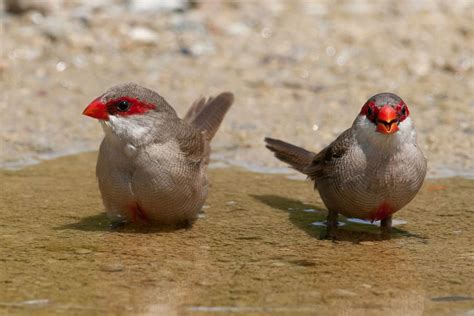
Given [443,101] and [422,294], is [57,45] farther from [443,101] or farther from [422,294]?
[422,294]

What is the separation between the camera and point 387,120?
556 centimetres

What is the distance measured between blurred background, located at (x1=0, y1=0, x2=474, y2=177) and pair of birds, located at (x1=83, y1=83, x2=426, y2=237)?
1.91 meters

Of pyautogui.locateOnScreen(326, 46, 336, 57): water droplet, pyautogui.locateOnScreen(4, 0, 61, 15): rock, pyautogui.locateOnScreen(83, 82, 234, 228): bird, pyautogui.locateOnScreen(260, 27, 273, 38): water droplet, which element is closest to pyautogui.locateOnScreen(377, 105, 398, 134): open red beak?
pyautogui.locateOnScreen(83, 82, 234, 228): bird

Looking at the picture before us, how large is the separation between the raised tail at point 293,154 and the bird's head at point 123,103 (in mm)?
1259

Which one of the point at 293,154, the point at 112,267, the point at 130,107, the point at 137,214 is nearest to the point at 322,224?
the point at 293,154

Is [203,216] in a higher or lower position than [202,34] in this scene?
lower

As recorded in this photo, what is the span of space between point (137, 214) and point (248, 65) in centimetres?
426

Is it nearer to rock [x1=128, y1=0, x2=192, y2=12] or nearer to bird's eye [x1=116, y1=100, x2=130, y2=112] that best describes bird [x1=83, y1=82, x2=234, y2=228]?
bird's eye [x1=116, y1=100, x2=130, y2=112]

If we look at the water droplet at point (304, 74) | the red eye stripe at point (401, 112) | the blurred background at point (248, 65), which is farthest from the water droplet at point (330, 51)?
the red eye stripe at point (401, 112)

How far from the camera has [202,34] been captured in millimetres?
10328

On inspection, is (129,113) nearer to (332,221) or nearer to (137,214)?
(137,214)

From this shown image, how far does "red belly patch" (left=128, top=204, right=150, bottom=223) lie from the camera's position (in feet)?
19.1

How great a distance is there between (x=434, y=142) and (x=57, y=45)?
4.38 m

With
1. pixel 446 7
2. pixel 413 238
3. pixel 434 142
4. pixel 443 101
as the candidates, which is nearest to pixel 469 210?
pixel 413 238
